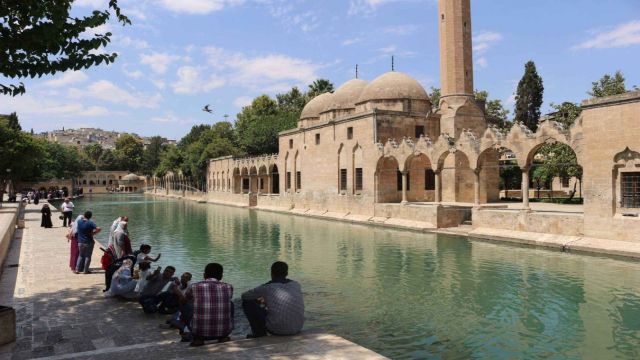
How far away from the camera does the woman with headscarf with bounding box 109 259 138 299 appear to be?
7910 mm

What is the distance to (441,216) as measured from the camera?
68.8ft

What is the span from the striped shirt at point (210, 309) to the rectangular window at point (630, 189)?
64.1 ft

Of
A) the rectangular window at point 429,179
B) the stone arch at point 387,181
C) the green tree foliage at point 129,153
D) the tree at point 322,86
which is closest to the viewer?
the stone arch at point 387,181

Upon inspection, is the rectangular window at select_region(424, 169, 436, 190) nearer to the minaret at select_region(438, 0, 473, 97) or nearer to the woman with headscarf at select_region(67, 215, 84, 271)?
the minaret at select_region(438, 0, 473, 97)

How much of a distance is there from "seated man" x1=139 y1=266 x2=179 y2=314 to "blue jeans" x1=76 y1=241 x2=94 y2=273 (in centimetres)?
364

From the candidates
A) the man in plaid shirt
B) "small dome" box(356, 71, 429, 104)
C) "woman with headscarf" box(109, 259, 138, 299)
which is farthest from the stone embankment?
"woman with headscarf" box(109, 259, 138, 299)

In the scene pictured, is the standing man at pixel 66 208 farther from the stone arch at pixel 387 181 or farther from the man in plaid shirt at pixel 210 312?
the stone arch at pixel 387 181

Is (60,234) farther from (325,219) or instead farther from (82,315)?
(325,219)

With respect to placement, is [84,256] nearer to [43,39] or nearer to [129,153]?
[43,39]

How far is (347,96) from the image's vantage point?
37250 millimetres

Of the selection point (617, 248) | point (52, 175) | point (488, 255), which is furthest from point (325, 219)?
point (52, 175)

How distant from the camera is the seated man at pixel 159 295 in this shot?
708 centimetres

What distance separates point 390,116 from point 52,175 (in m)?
57.6

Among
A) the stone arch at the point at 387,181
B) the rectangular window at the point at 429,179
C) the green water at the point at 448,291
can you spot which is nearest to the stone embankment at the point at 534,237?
the green water at the point at 448,291
